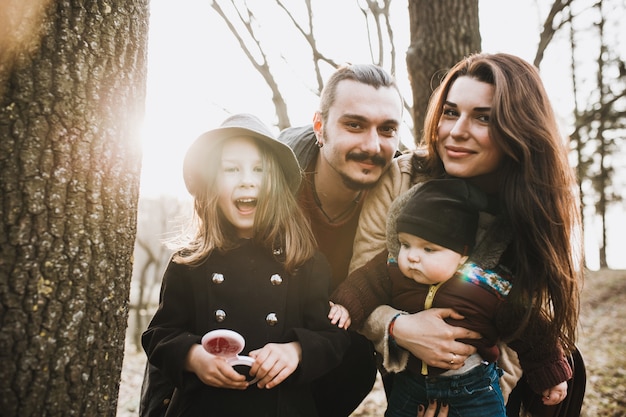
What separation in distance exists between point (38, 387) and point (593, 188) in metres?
18.4

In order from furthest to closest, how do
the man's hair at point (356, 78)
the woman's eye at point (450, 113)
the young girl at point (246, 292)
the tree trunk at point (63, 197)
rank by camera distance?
1. the man's hair at point (356, 78)
2. the woman's eye at point (450, 113)
3. the young girl at point (246, 292)
4. the tree trunk at point (63, 197)

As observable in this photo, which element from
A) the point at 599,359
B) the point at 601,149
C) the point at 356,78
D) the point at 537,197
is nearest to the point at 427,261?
the point at 537,197

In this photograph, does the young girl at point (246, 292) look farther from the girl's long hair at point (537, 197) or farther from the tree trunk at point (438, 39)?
the tree trunk at point (438, 39)

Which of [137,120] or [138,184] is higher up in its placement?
[137,120]

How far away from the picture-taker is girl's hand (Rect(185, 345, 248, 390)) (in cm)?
191

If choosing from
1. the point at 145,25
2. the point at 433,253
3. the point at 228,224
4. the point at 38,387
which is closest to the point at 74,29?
the point at 145,25


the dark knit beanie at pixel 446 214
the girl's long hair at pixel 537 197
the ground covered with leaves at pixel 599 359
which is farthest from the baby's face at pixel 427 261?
the ground covered with leaves at pixel 599 359

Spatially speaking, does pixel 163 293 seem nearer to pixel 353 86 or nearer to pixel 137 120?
pixel 137 120

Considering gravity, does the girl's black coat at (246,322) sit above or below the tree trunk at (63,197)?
below

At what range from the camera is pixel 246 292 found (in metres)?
2.21

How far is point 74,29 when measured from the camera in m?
1.65

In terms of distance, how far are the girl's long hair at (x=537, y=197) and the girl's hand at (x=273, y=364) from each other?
109 cm

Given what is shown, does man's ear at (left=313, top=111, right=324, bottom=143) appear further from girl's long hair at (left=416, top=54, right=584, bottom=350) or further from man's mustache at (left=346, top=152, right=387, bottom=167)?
girl's long hair at (left=416, top=54, right=584, bottom=350)

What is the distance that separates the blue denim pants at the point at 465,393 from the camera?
2189 millimetres
